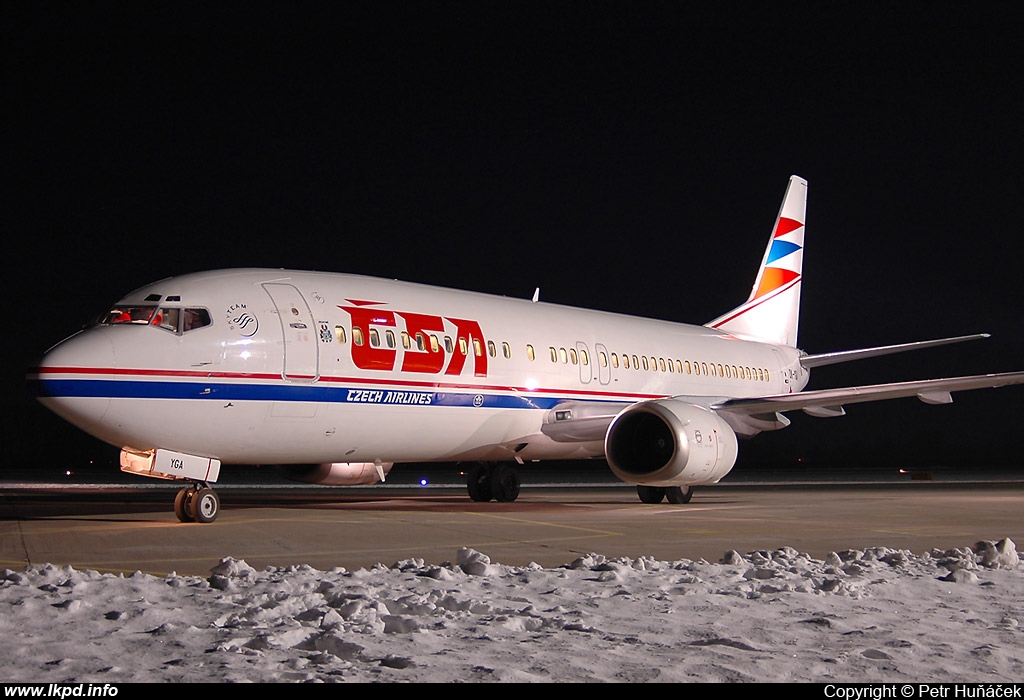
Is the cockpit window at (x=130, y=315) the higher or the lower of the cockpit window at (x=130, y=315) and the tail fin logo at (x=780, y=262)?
the lower

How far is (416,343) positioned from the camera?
1428 cm

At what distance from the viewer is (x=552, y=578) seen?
679 centimetres

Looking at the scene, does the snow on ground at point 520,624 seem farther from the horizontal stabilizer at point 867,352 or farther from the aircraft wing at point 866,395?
the horizontal stabilizer at point 867,352

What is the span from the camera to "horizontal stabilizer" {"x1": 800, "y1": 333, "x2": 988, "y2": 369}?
19.3 meters

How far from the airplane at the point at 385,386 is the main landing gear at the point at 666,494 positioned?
50 mm

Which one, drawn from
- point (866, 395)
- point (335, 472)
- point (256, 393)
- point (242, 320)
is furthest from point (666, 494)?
point (242, 320)

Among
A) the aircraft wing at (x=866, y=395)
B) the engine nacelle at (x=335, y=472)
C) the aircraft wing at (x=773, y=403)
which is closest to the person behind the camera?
the engine nacelle at (x=335, y=472)

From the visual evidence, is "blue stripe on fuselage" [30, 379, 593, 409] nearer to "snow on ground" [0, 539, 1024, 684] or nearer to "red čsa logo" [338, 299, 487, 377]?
"red čsa logo" [338, 299, 487, 377]

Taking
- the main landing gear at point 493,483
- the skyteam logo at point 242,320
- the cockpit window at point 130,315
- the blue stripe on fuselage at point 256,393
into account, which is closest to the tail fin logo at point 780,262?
the main landing gear at point 493,483

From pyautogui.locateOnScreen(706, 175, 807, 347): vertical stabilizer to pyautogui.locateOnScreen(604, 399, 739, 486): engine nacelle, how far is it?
8805mm

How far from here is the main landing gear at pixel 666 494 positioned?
17.6 metres

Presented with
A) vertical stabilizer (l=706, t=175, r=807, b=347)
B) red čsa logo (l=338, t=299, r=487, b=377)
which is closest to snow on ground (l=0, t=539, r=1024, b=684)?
red čsa logo (l=338, t=299, r=487, b=377)
